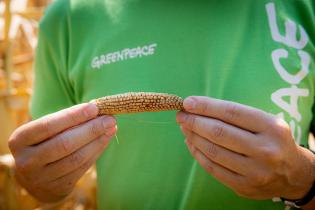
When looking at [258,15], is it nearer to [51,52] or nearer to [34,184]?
[51,52]

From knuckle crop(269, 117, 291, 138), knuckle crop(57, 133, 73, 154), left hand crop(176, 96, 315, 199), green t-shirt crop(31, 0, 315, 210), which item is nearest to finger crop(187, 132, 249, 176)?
left hand crop(176, 96, 315, 199)

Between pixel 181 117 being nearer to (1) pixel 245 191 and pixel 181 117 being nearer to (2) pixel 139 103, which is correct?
(2) pixel 139 103

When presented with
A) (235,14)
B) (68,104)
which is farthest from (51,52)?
(235,14)

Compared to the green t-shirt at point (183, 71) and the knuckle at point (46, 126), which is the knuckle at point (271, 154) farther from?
the knuckle at point (46, 126)

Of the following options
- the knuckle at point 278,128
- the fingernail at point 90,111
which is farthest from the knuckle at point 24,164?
the knuckle at point 278,128

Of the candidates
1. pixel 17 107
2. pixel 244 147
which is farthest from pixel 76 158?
pixel 17 107

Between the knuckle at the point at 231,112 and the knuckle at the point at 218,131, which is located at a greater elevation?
the knuckle at the point at 231,112

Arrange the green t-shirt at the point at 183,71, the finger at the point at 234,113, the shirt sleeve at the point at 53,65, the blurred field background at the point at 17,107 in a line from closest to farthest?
the finger at the point at 234,113 < the green t-shirt at the point at 183,71 < the shirt sleeve at the point at 53,65 < the blurred field background at the point at 17,107
